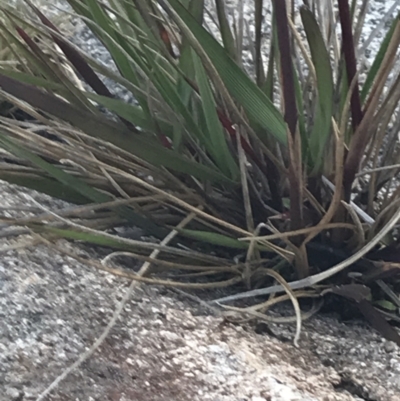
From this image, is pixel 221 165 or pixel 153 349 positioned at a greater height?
pixel 221 165

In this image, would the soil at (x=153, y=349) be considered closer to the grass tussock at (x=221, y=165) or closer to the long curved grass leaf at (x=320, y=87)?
the grass tussock at (x=221, y=165)

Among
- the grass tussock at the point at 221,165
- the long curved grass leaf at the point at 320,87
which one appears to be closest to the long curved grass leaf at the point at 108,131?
the grass tussock at the point at 221,165

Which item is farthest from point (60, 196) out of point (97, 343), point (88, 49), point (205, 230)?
point (88, 49)

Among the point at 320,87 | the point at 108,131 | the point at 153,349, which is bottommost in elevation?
the point at 153,349

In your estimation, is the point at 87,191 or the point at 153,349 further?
the point at 87,191

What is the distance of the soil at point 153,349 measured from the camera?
1.69 ft

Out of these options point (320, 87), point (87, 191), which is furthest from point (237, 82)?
point (87, 191)

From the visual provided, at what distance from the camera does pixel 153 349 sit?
563mm

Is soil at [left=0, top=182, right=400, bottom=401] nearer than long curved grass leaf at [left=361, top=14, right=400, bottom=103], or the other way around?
soil at [left=0, top=182, right=400, bottom=401]

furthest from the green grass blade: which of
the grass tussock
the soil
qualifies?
the soil

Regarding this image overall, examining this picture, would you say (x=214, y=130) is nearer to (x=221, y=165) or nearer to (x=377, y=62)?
(x=221, y=165)

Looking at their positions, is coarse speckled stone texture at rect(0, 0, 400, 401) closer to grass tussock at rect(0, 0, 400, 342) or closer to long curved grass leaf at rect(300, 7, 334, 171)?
grass tussock at rect(0, 0, 400, 342)

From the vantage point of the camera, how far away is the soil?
0.51 metres

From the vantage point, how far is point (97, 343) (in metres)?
0.51
